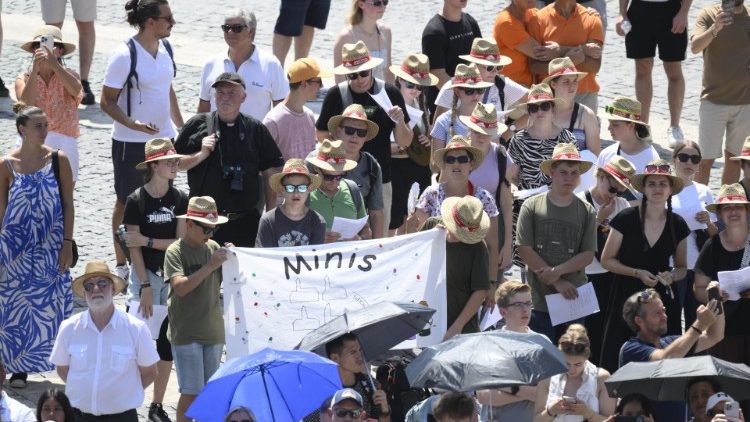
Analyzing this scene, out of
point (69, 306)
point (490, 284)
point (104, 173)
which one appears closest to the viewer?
point (490, 284)

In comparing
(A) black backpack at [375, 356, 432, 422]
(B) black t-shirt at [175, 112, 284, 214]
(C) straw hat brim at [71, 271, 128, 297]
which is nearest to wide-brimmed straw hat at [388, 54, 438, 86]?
(B) black t-shirt at [175, 112, 284, 214]

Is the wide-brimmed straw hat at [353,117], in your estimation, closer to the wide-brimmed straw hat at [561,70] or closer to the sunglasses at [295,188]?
the sunglasses at [295,188]

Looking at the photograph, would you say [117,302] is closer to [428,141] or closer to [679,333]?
[428,141]

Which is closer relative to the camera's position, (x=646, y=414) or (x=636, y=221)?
(x=646, y=414)

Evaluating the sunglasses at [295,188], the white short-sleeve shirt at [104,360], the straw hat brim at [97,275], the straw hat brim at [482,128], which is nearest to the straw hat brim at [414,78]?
the straw hat brim at [482,128]

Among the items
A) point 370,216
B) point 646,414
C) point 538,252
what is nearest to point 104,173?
point 370,216

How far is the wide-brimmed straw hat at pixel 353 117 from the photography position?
13820 millimetres

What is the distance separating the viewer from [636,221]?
1313 cm

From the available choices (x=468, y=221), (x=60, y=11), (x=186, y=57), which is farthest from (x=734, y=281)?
(x=186, y=57)

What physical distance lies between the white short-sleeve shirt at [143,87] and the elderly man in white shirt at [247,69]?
0.30 metres

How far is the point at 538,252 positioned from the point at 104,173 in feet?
17.3

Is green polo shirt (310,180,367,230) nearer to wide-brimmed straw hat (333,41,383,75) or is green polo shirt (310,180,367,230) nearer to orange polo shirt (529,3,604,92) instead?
wide-brimmed straw hat (333,41,383,75)

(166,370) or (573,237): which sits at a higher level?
(573,237)

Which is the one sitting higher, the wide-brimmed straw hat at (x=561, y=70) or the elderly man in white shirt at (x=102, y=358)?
the wide-brimmed straw hat at (x=561, y=70)
